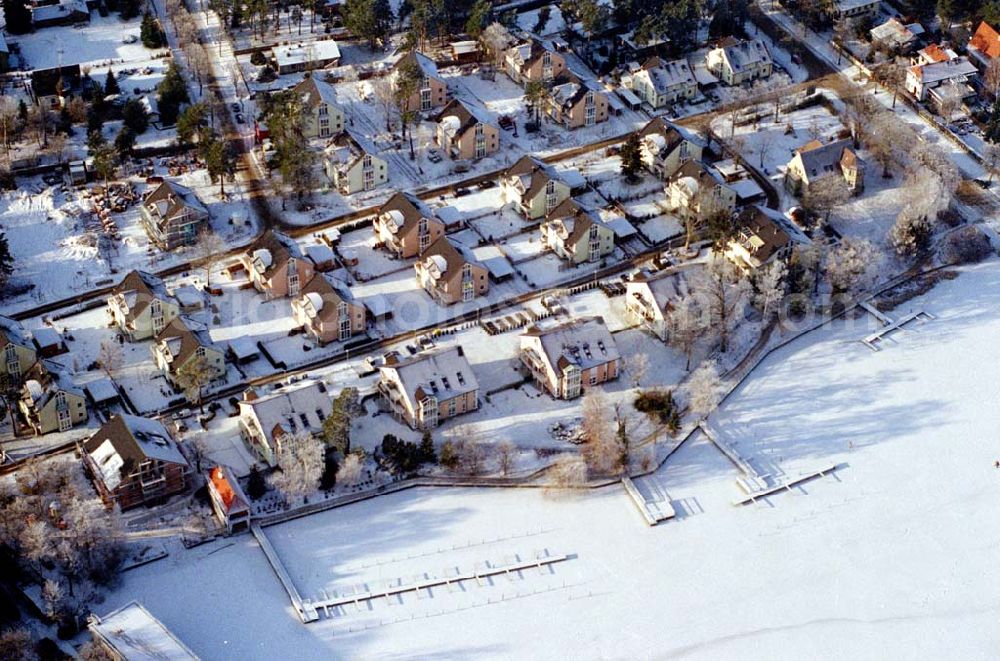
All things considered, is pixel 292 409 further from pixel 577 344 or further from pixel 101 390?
pixel 577 344

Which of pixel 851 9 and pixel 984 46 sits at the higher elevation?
pixel 851 9

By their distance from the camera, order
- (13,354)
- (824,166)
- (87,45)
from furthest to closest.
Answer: (87,45) → (824,166) → (13,354)

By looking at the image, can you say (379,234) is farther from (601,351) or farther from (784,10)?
(784,10)

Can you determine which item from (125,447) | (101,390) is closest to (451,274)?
(101,390)

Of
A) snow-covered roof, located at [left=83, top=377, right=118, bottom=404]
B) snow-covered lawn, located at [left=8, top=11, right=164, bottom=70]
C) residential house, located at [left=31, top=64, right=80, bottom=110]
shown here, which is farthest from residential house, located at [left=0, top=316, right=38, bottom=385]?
snow-covered lawn, located at [left=8, top=11, right=164, bottom=70]

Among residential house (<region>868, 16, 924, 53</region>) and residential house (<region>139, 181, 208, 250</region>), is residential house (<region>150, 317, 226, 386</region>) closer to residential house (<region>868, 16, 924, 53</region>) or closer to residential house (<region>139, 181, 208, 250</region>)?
residential house (<region>139, 181, 208, 250</region>)

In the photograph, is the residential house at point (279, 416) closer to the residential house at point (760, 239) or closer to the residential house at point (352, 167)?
the residential house at point (352, 167)
